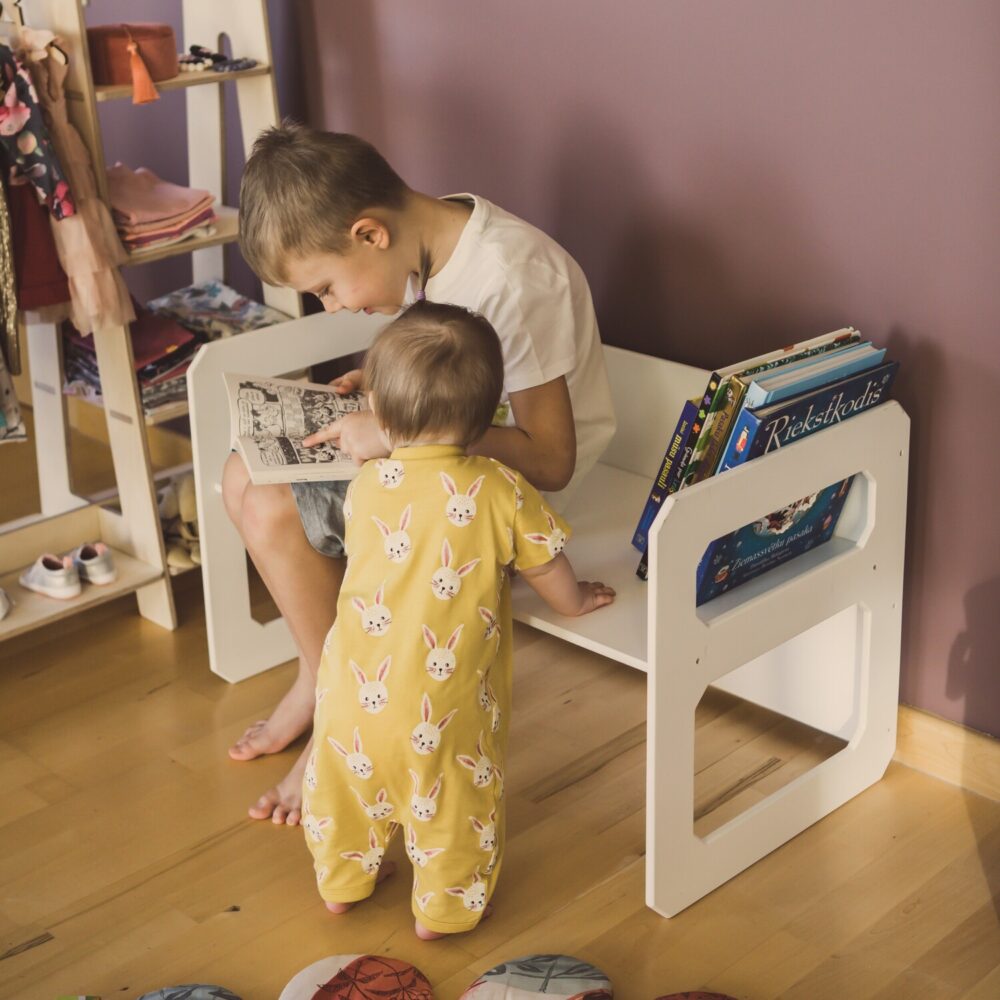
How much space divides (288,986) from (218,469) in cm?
81

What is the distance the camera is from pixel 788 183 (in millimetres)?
1783

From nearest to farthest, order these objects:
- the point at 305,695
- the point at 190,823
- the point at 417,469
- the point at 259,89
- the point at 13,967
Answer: the point at 417,469 → the point at 13,967 → the point at 190,823 → the point at 305,695 → the point at 259,89

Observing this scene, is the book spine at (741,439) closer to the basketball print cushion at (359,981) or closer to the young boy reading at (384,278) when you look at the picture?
the young boy reading at (384,278)

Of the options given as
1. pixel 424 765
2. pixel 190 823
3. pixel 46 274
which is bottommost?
pixel 190 823

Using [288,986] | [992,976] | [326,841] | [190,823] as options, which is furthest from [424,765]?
[992,976]

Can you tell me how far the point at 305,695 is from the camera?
195 cm

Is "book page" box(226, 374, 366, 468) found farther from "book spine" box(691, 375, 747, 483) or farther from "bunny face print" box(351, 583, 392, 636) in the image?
"book spine" box(691, 375, 747, 483)

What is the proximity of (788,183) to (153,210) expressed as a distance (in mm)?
1007

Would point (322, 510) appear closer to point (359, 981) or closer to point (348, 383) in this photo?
point (348, 383)

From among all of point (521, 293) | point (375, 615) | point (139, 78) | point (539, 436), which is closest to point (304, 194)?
point (521, 293)

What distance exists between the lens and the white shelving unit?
2.16 meters

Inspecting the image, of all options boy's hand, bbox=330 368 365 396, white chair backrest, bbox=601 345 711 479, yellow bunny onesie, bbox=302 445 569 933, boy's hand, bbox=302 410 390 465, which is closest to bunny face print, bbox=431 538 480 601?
yellow bunny onesie, bbox=302 445 569 933

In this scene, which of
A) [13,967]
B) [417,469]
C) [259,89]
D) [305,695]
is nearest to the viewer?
[417,469]

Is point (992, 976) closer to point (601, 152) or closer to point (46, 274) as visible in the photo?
point (601, 152)
